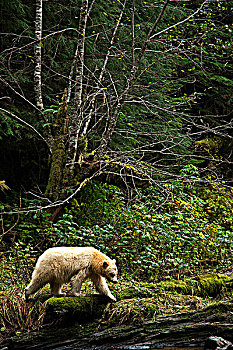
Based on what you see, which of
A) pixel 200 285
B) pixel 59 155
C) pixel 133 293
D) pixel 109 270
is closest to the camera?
pixel 109 270

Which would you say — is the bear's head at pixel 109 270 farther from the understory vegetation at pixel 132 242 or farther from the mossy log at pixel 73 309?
the understory vegetation at pixel 132 242

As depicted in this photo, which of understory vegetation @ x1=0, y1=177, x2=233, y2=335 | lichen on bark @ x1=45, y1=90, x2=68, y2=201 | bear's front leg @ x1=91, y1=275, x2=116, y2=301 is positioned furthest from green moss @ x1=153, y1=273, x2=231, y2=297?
lichen on bark @ x1=45, y1=90, x2=68, y2=201

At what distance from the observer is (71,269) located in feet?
16.1

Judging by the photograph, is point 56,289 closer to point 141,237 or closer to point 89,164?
point 141,237

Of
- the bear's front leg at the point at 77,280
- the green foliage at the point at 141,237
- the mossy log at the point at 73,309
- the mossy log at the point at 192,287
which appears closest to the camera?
the mossy log at the point at 73,309

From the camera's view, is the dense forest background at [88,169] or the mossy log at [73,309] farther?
the dense forest background at [88,169]

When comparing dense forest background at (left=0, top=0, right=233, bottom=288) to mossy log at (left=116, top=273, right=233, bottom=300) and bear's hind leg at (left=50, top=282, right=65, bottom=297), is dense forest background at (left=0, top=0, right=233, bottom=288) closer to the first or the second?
mossy log at (left=116, top=273, right=233, bottom=300)

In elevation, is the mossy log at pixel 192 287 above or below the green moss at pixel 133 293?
below

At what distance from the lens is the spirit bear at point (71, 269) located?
4.80 m

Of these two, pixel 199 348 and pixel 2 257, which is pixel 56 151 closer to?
pixel 2 257

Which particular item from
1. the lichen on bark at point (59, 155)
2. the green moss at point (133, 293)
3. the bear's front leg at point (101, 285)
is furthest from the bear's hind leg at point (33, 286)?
the lichen on bark at point (59, 155)

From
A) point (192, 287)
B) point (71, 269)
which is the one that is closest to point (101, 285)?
point (71, 269)

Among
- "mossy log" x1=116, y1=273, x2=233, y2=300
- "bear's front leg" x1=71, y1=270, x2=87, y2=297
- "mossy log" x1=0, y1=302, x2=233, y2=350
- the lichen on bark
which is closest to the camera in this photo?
"mossy log" x1=0, y1=302, x2=233, y2=350

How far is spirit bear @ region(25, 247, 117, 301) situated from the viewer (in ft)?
15.7
